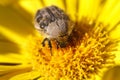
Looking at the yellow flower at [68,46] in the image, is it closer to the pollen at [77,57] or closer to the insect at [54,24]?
the pollen at [77,57]

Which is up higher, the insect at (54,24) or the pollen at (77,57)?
the insect at (54,24)

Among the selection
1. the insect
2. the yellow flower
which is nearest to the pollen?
the yellow flower

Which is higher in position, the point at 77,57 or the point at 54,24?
the point at 54,24

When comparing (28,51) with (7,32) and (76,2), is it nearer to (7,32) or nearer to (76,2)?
(7,32)

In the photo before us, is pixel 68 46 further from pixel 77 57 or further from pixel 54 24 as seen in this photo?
pixel 54 24

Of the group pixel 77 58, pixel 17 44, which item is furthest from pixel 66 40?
pixel 17 44

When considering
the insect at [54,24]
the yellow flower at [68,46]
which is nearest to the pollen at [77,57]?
the yellow flower at [68,46]

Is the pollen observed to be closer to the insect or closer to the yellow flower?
the yellow flower

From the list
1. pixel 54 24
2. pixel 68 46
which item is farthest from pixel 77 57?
pixel 54 24
